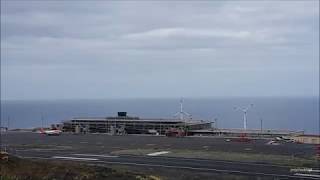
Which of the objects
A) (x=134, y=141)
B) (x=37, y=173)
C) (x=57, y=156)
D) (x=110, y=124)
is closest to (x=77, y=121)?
(x=110, y=124)

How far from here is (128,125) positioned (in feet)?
347

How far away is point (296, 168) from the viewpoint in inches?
1941

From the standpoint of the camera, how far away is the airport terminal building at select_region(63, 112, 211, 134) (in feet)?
331

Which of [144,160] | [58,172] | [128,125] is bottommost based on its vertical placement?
[58,172]

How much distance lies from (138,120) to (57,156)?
44.5m

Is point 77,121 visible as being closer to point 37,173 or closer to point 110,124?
point 110,124

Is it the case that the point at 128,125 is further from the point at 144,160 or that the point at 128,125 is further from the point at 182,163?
the point at 182,163

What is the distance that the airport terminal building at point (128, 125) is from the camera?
101 m

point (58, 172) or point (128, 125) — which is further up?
point (128, 125)

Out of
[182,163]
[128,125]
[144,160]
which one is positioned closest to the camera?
[182,163]

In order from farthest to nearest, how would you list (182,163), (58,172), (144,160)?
(144,160)
(182,163)
(58,172)

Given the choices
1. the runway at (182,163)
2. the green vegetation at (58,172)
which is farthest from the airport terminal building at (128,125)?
the green vegetation at (58,172)

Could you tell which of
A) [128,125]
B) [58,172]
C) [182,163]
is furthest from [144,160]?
[128,125]

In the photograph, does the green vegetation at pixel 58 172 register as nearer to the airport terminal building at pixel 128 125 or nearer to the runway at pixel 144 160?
the runway at pixel 144 160
